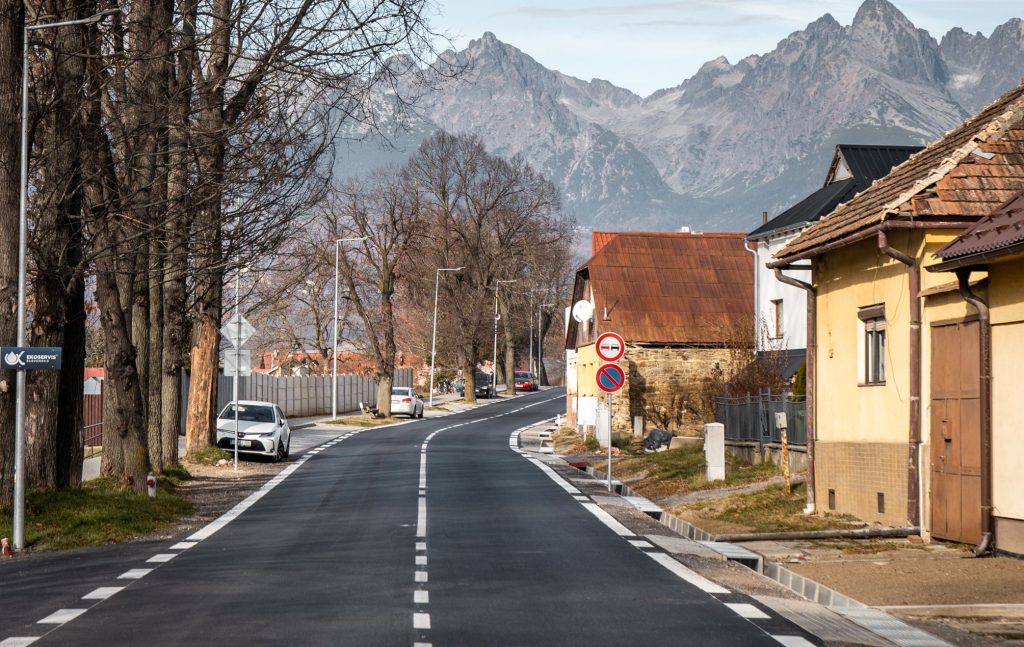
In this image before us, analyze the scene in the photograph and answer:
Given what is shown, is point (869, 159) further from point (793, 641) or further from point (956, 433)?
point (793, 641)

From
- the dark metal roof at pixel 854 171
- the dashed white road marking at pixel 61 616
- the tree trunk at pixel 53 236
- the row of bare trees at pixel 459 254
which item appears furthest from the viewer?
the row of bare trees at pixel 459 254

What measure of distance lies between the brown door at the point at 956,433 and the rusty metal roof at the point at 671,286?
32.4 metres

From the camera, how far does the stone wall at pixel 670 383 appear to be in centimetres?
5112

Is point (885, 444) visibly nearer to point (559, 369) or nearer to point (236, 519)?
point (236, 519)

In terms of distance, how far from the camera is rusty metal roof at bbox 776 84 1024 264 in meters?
17.0

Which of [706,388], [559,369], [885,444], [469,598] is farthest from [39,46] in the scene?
[559,369]

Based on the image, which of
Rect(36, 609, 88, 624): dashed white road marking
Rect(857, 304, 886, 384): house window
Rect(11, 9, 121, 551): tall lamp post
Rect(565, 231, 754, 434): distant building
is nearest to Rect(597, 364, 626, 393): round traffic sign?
Rect(857, 304, 886, 384): house window

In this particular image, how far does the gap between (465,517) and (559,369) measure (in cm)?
13567

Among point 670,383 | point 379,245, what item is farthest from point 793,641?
point 379,245

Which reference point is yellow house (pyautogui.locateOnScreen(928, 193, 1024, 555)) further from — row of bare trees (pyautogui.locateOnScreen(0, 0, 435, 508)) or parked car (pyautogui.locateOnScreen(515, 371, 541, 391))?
parked car (pyautogui.locateOnScreen(515, 371, 541, 391))

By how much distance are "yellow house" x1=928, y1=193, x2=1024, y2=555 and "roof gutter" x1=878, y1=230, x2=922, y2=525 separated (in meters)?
1.62

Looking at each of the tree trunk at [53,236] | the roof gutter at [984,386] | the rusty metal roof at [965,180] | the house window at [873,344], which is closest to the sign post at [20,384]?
the tree trunk at [53,236]

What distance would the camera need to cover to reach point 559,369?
15575cm

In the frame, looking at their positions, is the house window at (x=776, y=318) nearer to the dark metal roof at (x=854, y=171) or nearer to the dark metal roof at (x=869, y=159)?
the dark metal roof at (x=854, y=171)
